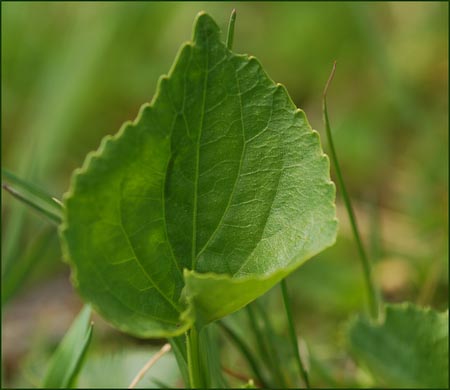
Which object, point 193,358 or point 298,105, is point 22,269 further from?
point 298,105

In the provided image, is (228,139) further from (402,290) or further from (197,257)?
(402,290)

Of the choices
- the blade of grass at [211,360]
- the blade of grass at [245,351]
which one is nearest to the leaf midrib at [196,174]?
the blade of grass at [211,360]

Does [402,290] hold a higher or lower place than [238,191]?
lower

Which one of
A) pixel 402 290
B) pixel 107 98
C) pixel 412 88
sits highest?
pixel 107 98

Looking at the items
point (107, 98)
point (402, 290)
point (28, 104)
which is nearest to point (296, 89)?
point (107, 98)

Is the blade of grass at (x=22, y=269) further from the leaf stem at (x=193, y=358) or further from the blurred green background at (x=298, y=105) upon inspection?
the leaf stem at (x=193, y=358)

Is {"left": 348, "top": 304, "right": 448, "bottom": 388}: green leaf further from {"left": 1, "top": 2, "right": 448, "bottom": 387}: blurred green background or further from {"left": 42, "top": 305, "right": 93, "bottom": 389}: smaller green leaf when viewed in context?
{"left": 42, "top": 305, "right": 93, "bottom": 389}: smaller green leaf

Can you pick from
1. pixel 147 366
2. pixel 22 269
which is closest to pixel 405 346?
pixel 147 366
